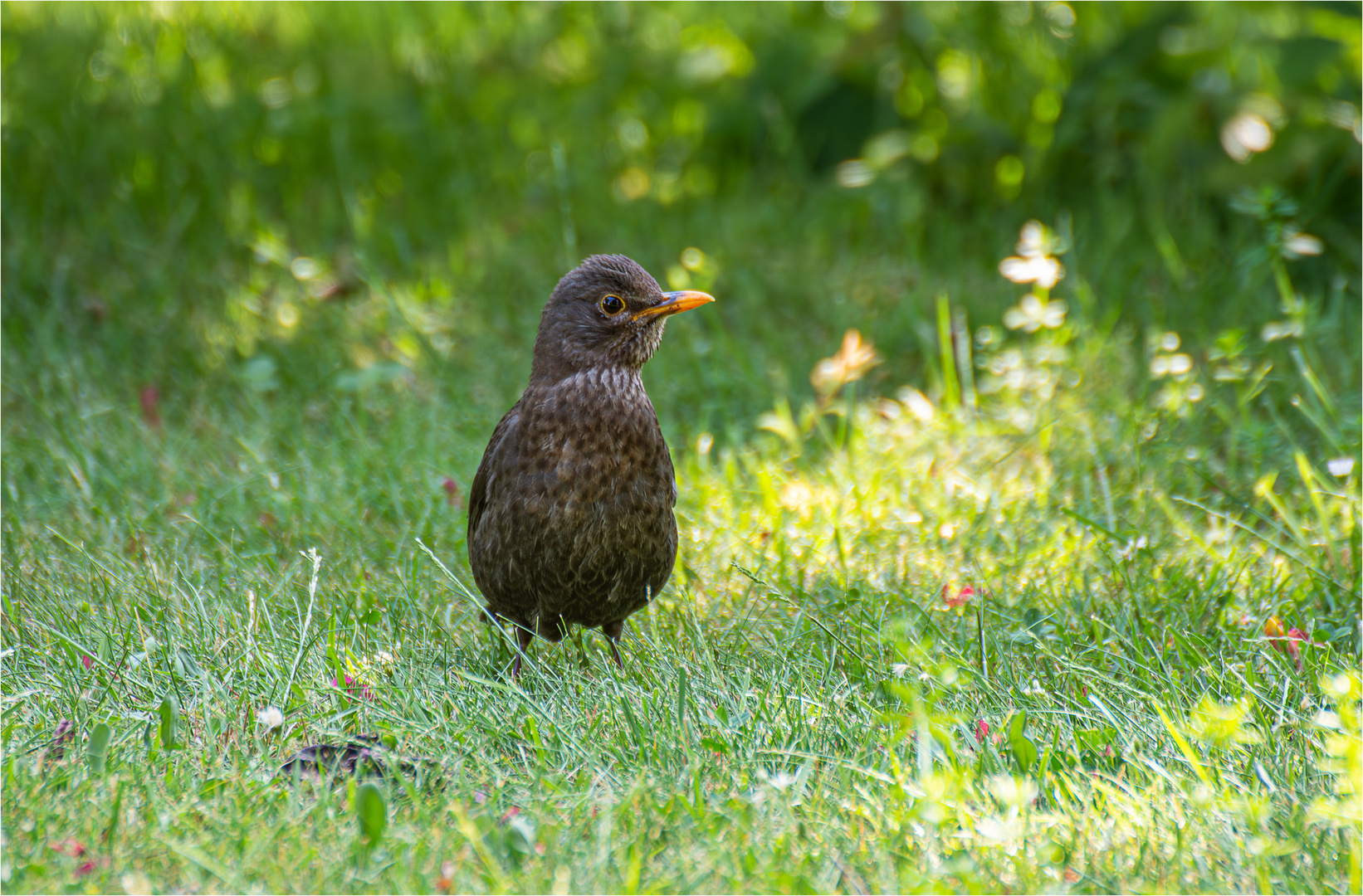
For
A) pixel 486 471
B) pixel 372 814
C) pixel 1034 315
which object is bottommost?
pixel 1034 315

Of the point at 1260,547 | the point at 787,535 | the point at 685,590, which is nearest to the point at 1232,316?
the point at 1260,547

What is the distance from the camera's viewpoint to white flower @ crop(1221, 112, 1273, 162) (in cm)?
481

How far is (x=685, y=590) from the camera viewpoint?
3719mm

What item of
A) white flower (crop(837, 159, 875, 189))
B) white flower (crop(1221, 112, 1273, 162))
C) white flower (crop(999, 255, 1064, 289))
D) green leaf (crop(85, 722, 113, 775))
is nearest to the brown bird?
green leaf (crop(85, 722, 113, 775))

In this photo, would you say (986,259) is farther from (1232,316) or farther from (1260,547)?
(1260,547)

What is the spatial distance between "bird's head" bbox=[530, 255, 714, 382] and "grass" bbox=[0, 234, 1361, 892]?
66 centimetres

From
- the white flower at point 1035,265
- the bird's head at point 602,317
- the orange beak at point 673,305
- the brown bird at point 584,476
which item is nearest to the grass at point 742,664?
the brown bird at point 584,476

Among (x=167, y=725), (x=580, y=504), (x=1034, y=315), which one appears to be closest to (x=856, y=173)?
(x=1034, y=315)

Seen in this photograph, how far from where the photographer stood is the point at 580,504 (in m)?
3.20

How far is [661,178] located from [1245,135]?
2.67 meters

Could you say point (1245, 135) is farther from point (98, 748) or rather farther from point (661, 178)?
point (98, 748)

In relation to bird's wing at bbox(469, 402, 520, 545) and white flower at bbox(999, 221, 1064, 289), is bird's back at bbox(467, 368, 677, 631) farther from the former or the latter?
white flower at bbox(999, 221, 1064, 289)

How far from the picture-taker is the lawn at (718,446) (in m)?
2.48

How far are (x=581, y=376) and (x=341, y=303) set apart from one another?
2.61 m
